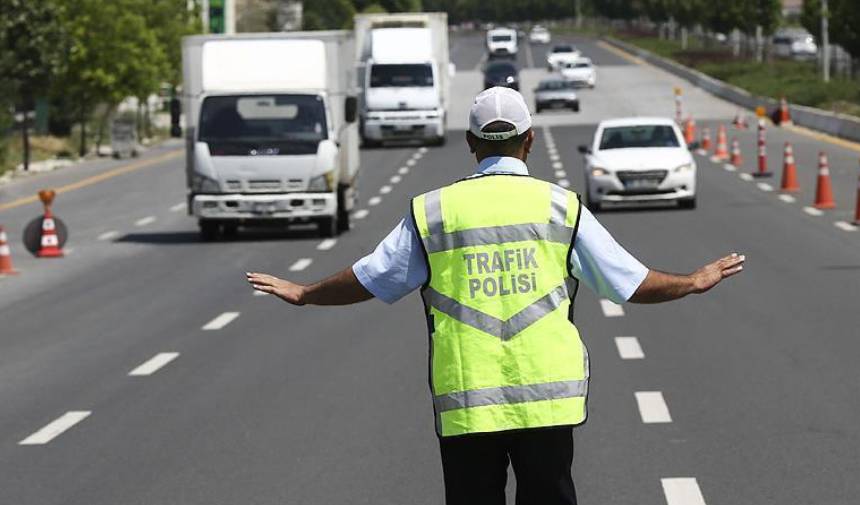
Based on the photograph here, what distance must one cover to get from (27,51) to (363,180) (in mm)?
12208

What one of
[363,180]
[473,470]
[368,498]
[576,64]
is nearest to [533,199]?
[473,470]

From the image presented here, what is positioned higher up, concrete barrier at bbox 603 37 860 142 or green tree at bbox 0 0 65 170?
green tree at bbox 0 0 65 170

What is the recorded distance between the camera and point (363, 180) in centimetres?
4056

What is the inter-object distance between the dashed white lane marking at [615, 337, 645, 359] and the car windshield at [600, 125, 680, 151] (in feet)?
49.7

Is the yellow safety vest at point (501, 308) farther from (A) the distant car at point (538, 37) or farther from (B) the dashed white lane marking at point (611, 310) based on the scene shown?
(A) the distant car at point (538, 37)

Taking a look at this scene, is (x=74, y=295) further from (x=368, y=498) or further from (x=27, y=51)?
(x=27, y=51)

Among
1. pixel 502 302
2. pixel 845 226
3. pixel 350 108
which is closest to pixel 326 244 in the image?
pixel 350 108

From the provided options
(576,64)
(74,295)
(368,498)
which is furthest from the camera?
(576,64)

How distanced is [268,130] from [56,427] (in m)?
15.9

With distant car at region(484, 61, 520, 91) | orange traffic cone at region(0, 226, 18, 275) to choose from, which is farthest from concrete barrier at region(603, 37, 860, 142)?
orange traffic cone at region(0, 226, 18, 275)

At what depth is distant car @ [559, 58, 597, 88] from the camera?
90.8 meters

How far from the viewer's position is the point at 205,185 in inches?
1064

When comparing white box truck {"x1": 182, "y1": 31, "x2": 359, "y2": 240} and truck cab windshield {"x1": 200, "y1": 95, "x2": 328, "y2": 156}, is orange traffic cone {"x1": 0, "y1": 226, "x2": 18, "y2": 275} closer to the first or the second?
white box truck {"x1": 182, "y1": 31, "x2": 359, "y2": 240}

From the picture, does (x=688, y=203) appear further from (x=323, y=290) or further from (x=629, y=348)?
(x=323, y=290)
